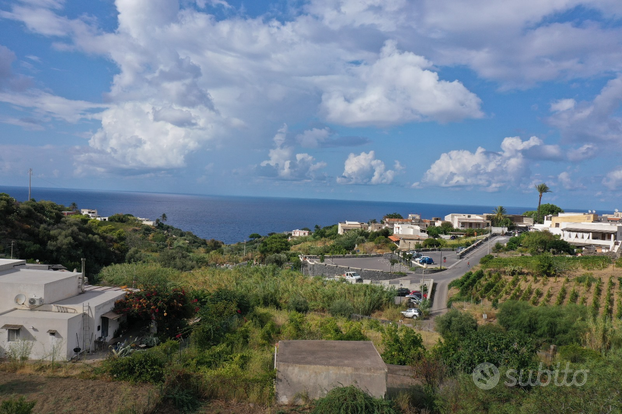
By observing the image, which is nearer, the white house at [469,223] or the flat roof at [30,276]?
the flat roof at [30,276]

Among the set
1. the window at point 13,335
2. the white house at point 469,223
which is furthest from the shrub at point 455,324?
the white house at point 469,223

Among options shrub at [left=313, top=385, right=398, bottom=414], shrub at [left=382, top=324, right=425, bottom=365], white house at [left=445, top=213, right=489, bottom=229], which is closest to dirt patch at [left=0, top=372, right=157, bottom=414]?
shrub at [left=313, top=385, right=398, bottom=414]

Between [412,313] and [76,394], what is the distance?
19214mm

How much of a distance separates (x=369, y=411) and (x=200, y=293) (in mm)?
12152

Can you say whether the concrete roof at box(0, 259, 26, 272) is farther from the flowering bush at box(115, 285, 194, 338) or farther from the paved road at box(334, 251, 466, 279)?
the paved road at box(334, 251, 466, 279)

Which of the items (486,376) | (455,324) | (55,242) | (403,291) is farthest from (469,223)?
(486,376)

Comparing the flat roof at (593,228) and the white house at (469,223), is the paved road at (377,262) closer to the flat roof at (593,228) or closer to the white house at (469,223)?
the flat roof at (593,228)

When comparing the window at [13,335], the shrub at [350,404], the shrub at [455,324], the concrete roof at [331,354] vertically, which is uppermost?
the concrete roof at [331,354]

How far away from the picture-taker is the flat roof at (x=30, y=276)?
1347cm

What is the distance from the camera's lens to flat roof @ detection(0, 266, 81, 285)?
13.5m

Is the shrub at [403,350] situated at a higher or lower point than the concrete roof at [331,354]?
lower

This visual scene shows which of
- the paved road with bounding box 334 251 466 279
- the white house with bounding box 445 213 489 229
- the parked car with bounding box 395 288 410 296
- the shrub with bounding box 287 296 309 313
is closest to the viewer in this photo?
the shrub with bounding box 287 296 309 313

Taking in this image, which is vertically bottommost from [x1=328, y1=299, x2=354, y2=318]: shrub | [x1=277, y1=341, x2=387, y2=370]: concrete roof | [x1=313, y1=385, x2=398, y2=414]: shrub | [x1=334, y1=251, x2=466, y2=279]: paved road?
[x1=334, y1=251, x2=466, y2=279]: paved road

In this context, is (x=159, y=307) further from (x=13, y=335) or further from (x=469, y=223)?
(x=469, y=223)
